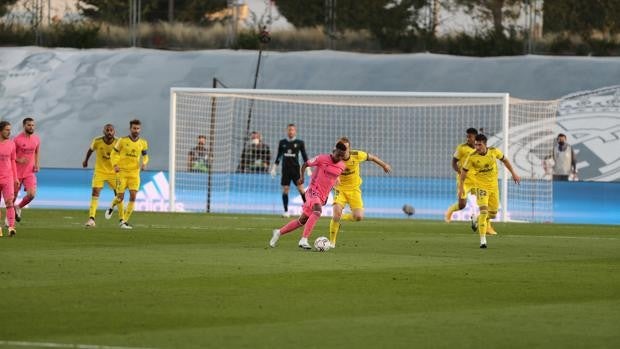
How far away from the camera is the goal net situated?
113 ft

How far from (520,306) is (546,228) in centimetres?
1634

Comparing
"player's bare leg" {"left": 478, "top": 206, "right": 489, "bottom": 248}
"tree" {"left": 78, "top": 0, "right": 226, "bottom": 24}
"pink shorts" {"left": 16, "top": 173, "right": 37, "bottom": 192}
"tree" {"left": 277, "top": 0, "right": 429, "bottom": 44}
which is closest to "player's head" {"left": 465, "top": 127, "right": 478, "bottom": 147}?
"player's bare leg" {"left": 478, "top": 206, "right": 489, "bottom": 248}

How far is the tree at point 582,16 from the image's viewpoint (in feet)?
183

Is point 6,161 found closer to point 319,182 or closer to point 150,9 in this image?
point 319,182

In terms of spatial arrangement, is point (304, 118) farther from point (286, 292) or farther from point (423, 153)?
point (286, 292)

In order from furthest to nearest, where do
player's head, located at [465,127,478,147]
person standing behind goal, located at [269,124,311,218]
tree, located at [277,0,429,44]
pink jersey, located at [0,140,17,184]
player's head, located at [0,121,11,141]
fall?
tree, located at [277,0,429,44] < person standing behind goal, located at [269,124,311,218] < player's head, located at [465,127,478,147] < pink jersey, located at [0,140,17,184] < player's head, located at [0,121,11,141]

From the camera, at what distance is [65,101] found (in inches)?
2094

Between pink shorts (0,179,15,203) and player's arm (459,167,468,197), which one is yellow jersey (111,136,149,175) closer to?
pink shorts (0,179,15,203)

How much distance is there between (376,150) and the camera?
4144 cm

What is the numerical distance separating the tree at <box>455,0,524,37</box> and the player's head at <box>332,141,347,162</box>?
36.6 meters

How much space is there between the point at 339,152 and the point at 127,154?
26.1 feet

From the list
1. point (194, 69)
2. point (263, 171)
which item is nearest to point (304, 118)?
point (263, 171)

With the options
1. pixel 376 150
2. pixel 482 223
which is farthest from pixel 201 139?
pixel 482 223

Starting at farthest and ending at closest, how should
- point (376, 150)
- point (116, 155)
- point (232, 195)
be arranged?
point (376, 150)
point (232, 195)
point (116, 155)
